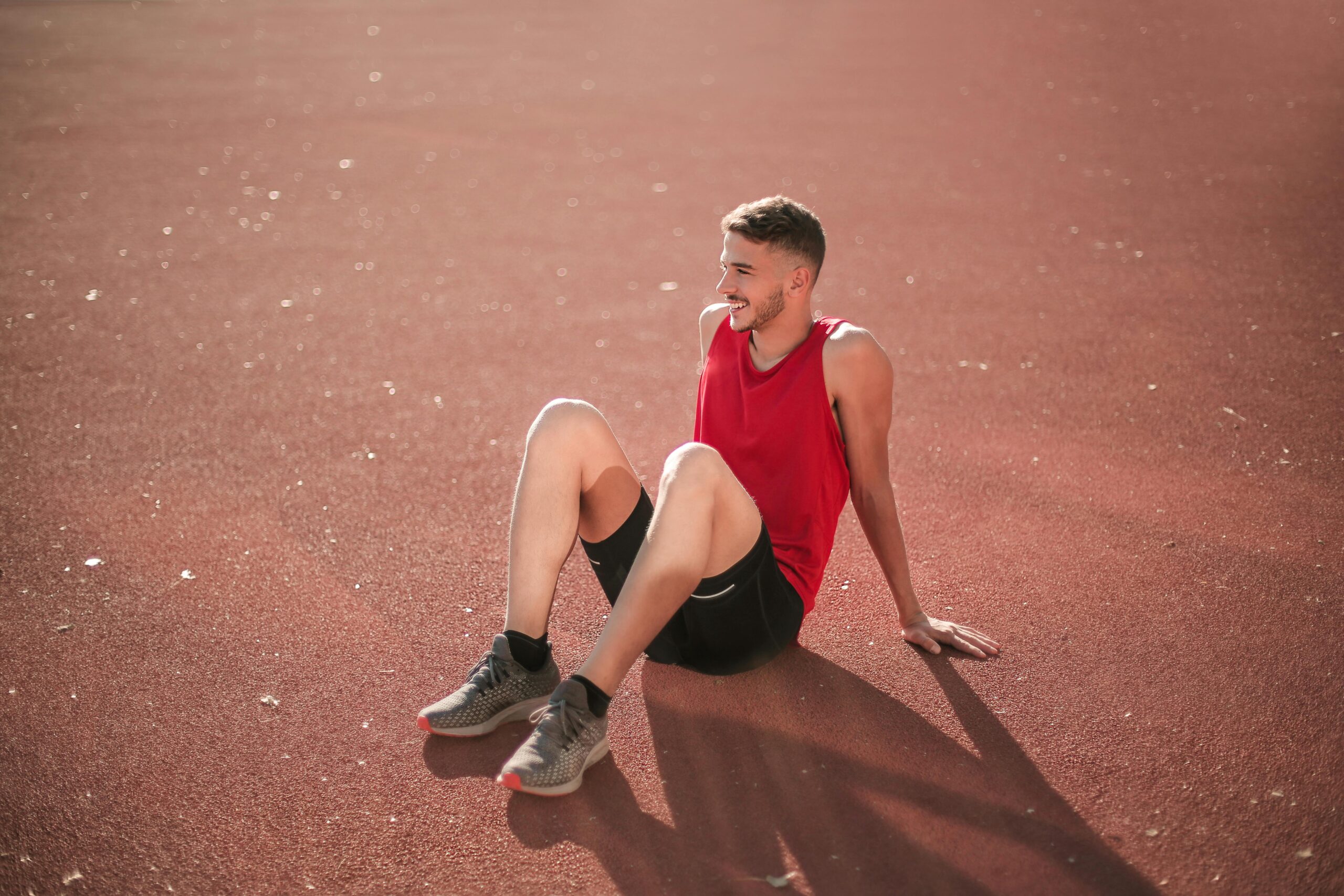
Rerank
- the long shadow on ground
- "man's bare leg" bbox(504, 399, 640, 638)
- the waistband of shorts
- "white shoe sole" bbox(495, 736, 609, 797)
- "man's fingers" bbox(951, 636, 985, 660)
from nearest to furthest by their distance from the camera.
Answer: the long shadow on ground, "white shoe sole" bbox(495, 736, 609, 797), the waistband of shorts, "man's bare leg" bbox(504, 399, 640, 638), "man's fingers" bbox(951, 636, 985, 660)

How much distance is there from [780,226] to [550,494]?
1.04 meters

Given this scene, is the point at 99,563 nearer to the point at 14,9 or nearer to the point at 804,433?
the point at 804,433

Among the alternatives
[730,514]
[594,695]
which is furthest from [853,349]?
[594,695]

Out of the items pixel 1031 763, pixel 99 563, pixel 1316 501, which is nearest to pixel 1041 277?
pixel 1316 501

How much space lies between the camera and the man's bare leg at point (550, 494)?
2.77 metres

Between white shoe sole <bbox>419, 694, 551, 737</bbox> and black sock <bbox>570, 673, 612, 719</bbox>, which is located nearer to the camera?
black sock <bbox>570, 673, 612, 719</bbox>

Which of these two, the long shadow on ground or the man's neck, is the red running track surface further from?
the man's neck

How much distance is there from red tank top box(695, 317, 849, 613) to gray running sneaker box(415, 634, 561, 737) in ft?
2.64

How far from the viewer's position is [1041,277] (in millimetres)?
6648

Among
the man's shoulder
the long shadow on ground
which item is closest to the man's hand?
the long shadow on ground

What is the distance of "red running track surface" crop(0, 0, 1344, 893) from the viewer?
253cm

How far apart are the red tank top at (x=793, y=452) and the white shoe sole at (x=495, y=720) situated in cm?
81

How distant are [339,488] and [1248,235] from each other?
6.34 meters

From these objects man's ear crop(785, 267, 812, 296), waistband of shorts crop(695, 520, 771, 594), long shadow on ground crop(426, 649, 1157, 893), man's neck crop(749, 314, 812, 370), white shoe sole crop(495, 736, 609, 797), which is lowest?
long shadow on ground crop(426, 649, 1157, 893)
